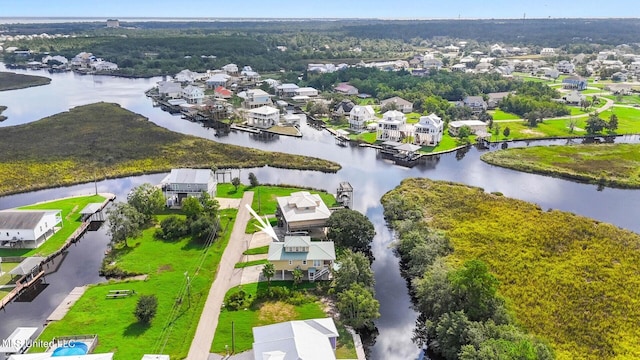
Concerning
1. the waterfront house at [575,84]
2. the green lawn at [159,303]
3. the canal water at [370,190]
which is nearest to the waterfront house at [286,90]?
the canal water at [370,190]

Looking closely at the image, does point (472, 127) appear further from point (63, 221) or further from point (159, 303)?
point (63, 221)

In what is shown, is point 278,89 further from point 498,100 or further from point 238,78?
point 498,100

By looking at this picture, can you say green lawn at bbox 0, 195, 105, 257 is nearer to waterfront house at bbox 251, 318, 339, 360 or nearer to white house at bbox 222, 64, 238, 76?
waterfront house at bbox 251, 318, 339, 360

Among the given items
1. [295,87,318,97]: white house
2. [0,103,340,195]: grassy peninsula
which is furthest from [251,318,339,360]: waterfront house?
[295,87,318,97]: white house

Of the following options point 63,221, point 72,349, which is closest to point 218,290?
point 72,349

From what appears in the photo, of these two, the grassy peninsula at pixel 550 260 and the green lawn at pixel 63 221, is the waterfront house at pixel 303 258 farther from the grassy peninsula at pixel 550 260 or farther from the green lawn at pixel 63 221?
the green lawn at pixel 63 221

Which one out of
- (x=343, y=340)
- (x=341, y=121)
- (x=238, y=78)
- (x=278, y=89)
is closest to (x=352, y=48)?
(x=238, y=78)
